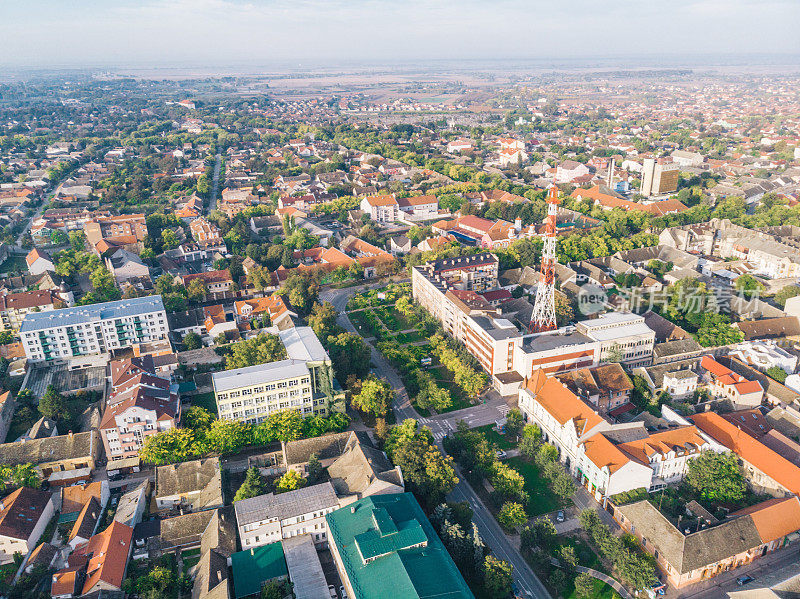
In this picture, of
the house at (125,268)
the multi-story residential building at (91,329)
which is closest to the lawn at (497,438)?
the multi-story residential building at (91,329)

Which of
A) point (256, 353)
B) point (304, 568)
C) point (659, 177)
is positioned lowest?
point (304, 568)

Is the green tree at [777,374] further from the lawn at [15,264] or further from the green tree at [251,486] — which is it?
the lawn at [15,264]

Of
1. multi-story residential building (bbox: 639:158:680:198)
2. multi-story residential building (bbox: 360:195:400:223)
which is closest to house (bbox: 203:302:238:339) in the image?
multi-story residential building (bbox: 360:195:400:223)

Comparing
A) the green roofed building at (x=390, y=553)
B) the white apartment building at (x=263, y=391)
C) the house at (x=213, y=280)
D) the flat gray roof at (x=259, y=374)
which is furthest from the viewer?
the house at (x=213, y=280)

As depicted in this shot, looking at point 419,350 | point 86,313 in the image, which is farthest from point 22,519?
point 419,350

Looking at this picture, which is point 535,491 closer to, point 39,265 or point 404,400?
point 404,400

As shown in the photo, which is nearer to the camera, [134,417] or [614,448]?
[614,448]

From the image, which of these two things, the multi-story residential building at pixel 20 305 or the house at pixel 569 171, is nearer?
the multi-story residential building at pixel 20 305
